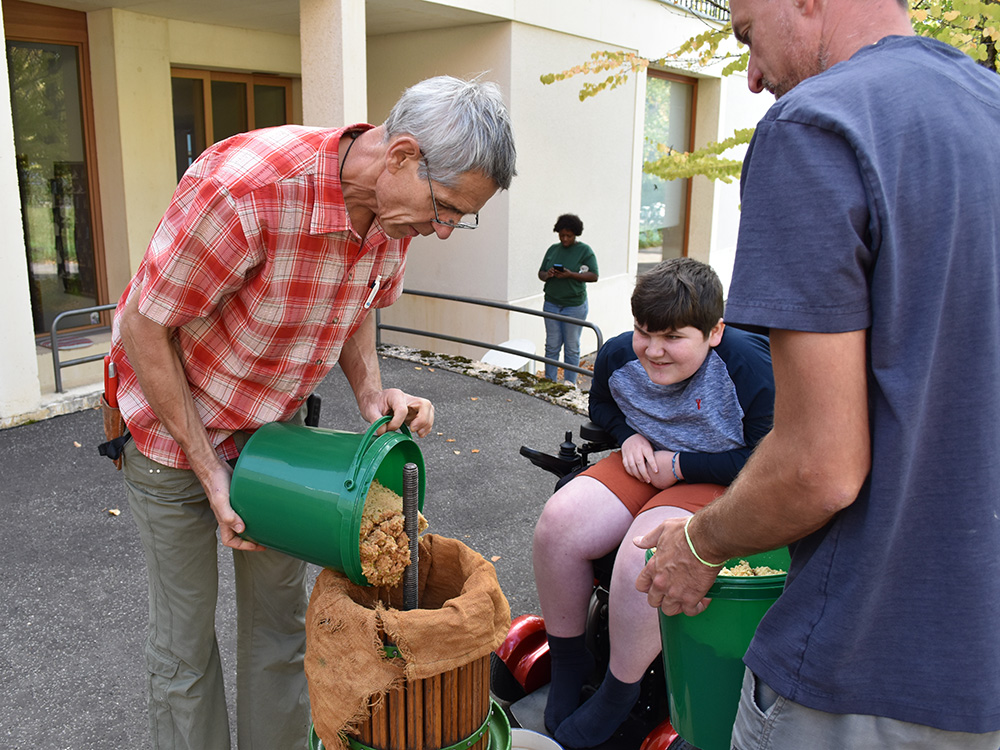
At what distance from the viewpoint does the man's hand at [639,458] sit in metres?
2.76

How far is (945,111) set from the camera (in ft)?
3.97

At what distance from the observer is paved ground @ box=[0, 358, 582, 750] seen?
3.06 meters

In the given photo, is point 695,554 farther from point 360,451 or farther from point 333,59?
point 333,59

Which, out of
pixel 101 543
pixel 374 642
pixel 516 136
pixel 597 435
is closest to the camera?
pixel 374 642

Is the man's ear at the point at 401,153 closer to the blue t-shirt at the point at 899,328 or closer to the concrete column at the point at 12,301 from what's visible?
the blue t-shirt at the point at 899,328

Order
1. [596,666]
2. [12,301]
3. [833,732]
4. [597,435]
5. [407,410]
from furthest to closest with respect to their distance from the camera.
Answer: [12,301] → [597,435] → [596,666] → [407,410] → [833,732]

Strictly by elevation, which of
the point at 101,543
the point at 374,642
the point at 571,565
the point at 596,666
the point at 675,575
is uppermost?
the point at 675,575

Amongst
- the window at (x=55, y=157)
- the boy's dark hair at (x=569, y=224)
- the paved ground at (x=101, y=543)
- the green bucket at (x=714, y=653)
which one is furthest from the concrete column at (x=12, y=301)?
the green bucket at (x=714, y=653)

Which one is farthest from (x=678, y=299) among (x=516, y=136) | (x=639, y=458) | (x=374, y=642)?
(x=516, y=136)

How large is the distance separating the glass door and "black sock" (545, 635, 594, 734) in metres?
7.03

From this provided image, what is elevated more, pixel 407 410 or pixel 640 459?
pixel 407 410

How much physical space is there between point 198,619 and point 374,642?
69cm

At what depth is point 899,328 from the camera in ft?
3.99

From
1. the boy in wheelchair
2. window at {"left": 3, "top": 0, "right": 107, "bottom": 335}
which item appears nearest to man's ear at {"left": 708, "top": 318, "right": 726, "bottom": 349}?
the boy in wheelchair
